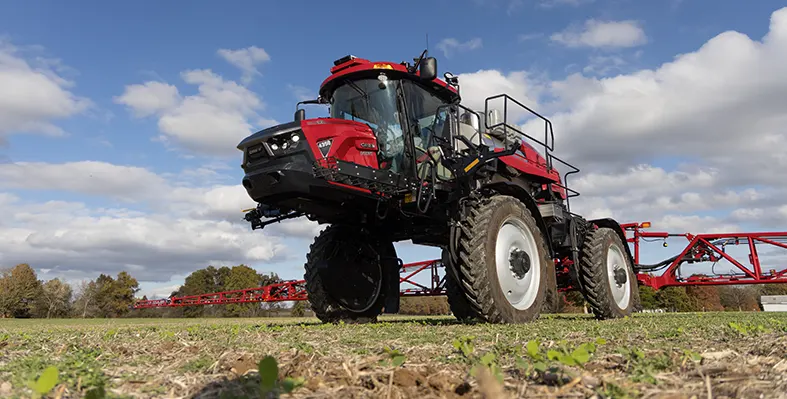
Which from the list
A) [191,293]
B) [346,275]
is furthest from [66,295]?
[346,275]

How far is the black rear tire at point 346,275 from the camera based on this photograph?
7.02m

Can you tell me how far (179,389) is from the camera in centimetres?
190

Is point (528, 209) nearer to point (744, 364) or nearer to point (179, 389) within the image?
point (744, 364)

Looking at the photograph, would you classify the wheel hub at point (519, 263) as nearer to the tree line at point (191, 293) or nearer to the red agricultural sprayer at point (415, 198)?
the red agricultural sprayer at point (415, 198)

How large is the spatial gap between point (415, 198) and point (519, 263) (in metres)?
1.60

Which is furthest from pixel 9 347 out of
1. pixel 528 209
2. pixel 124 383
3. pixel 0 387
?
pixel 528 209

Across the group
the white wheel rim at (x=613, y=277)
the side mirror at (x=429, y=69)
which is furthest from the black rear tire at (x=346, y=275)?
the white wheel rim at (x=613, y=277)

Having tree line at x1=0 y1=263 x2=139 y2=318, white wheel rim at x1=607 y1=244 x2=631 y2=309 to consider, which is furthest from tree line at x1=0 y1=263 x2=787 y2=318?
white wheel rim at x1=607 y1=244 x2=631 y2=309

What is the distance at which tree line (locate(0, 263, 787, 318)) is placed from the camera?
4881cm

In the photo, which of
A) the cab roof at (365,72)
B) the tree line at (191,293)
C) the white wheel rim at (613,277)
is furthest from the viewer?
the tree line at (191,293)

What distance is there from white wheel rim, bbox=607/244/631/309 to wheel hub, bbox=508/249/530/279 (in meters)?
2.84

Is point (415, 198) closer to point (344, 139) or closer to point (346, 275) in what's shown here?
point (344, 139)

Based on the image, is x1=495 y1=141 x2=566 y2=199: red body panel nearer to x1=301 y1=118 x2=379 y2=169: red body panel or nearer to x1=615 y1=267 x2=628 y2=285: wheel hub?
x1=615 y1=267 x2=628 y2=285: wheel hub

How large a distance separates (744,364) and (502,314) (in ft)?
11.3
